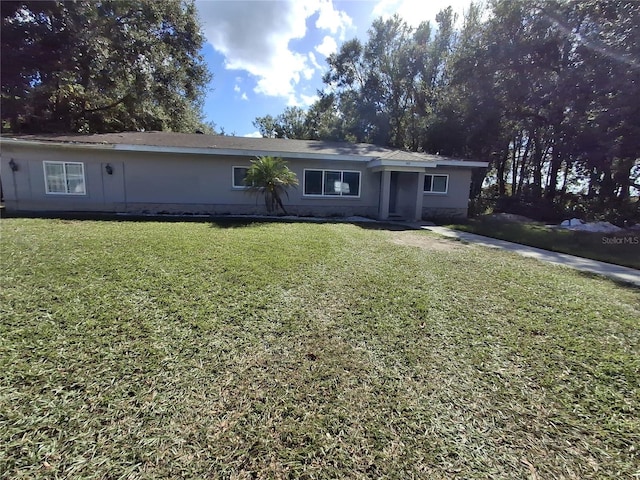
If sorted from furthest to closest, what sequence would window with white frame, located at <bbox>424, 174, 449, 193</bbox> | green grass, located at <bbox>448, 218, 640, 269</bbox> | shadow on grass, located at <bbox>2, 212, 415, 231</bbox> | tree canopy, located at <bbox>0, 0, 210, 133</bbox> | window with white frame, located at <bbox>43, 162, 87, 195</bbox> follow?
1. tree canopy, located at <bbox>0, 0, 210, 133</bbox>
2. window with white frame, located at <bbox>424, 174, 449, 193</bbox>
3. window with white frame, located at <bbox>43, 162, 87, 195</bbox>
4. shadow on grass, located at <bbox>2, 212, 415, 231</bbox>
5. green grass, located at <bbox>448, 218, 640, 269</bbox>

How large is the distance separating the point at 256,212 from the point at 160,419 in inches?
432

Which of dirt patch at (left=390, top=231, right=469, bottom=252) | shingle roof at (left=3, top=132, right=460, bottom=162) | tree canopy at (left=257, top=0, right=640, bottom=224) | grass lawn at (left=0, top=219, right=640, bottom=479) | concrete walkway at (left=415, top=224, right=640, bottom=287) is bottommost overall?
grass lawn at (left=0, top=219, right=640, bottom=479)

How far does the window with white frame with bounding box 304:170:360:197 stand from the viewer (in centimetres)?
1297

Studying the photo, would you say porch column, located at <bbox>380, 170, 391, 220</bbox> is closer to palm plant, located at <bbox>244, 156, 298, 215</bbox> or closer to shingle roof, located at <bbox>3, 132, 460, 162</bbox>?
shingle roof, located at <bbox>3, 132, 460, 162</bbox>

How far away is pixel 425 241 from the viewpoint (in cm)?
816

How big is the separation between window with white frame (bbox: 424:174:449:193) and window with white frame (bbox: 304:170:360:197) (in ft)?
10.8

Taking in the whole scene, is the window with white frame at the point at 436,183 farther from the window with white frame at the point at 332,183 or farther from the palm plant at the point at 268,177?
the palm plant at the point at 268,177

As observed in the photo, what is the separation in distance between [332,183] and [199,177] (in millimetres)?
5346

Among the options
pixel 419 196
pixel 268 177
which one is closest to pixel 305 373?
pixel 268 177

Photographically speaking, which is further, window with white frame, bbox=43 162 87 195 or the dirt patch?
window with white frame, bbox=43 162 87 195

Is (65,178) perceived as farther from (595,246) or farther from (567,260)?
(595,246)

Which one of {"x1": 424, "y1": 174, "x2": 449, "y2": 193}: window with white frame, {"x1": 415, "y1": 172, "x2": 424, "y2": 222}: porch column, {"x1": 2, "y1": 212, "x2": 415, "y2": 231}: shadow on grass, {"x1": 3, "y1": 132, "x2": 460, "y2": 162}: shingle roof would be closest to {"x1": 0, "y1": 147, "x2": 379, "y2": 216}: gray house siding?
{"x1": 3, "y1": 132, "x2": 460, "y2": 162}: shingle roof

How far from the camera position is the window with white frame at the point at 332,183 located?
13.0 meters

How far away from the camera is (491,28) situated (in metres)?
17.3
